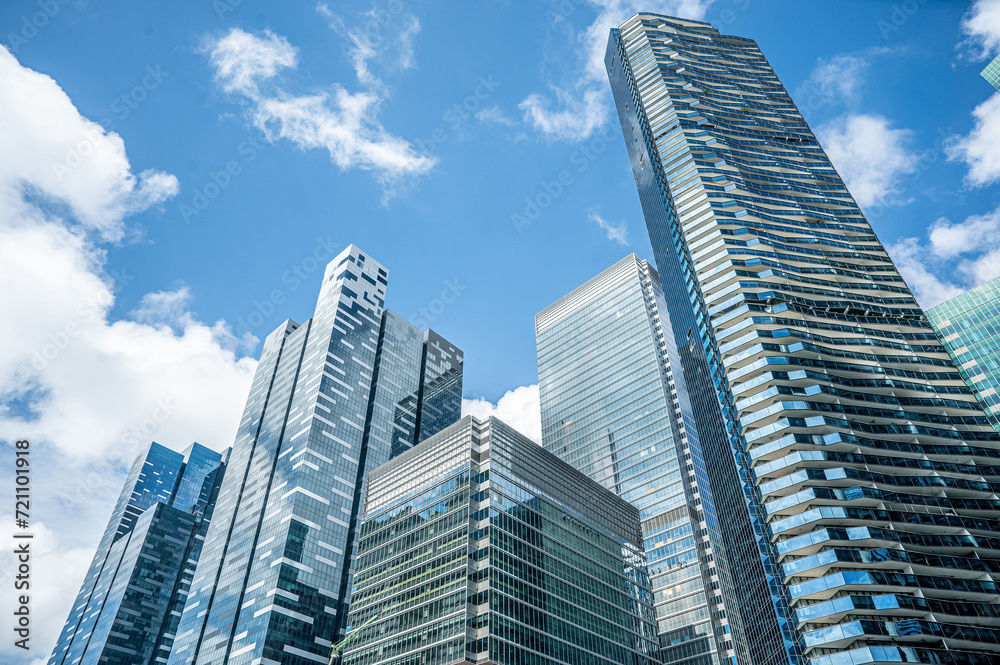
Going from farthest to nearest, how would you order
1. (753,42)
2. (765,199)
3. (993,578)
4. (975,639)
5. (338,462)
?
(753,42), (338,462), (765,199), (993,578), (975,639)

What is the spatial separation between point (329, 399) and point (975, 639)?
12368 centimetres

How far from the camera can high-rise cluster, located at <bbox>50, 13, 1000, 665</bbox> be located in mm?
82250

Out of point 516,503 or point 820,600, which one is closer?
point 820,600

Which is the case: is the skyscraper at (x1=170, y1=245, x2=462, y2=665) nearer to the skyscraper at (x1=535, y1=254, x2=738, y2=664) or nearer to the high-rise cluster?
the high-rise cluster

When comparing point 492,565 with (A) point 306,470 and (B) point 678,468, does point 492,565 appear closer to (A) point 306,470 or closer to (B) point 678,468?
(A) point 306,470

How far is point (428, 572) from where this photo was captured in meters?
98.4

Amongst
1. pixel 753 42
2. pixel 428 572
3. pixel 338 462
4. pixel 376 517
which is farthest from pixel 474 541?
pixel 753 42

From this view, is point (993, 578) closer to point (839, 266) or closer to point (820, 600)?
point (820, 600)

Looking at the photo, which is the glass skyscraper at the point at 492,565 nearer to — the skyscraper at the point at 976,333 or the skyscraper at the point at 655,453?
the skyscraper at the point at 655,453

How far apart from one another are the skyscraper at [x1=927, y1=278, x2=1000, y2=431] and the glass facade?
224ft

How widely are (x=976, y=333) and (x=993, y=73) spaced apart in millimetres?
82512

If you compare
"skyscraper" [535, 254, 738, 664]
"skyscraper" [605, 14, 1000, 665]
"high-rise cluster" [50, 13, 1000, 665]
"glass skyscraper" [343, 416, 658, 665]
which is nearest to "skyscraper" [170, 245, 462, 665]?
"high-rise cluster" [50, 13, 1000, 665]

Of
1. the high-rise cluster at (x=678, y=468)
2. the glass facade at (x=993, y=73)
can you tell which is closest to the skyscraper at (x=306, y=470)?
the high-rise cluster at (x=678, y=468)

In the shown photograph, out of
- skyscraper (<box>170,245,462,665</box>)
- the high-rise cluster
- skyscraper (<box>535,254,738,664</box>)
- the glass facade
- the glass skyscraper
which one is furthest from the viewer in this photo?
the glass facade
